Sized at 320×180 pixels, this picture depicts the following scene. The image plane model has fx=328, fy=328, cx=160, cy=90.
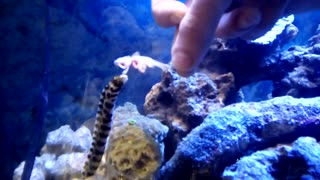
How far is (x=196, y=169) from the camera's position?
2582mm

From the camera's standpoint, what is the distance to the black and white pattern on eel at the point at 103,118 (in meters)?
2.16

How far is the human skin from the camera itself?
955 mm

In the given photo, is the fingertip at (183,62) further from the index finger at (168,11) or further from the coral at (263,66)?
→ the coral at (263,66)

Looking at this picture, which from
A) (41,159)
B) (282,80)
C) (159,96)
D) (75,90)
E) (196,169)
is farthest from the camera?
(75,90)

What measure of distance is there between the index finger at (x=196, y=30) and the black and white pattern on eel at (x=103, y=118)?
115 centimetres

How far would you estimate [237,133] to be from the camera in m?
2.74

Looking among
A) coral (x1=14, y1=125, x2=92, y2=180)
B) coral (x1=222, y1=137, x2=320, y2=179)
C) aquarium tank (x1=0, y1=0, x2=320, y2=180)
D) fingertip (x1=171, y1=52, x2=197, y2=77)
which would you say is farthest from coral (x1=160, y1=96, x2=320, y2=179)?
fingertip (x1=171, y1=52, x2=197, y2=77)

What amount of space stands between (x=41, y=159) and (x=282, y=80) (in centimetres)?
331

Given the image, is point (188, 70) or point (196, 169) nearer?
point (188, 70)

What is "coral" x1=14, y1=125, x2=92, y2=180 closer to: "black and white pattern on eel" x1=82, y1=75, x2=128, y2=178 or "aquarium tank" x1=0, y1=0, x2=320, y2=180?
"aquarium tank" x1=0, y1=0, x2=320, y2=180

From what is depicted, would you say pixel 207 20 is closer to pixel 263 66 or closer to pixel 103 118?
pixel 103 118

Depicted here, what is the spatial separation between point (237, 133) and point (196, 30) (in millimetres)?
1934

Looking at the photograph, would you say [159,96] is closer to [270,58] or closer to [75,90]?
[270,58]

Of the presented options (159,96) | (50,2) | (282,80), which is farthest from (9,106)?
(282,80)
